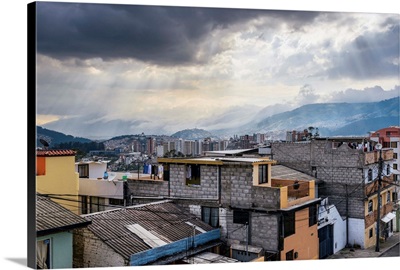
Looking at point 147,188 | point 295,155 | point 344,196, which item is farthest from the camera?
point 295,155

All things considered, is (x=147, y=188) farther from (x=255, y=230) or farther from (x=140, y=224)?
(x=255, y=230)

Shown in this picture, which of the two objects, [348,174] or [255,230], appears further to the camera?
[348,174]

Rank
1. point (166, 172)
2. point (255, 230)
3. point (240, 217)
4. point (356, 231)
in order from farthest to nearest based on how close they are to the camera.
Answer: point (356, 231) < point (166, 172) < point (240, 217) < point (255, 230)

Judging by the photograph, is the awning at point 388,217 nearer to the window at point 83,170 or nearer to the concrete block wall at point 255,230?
the concrete block wall at point 255,230

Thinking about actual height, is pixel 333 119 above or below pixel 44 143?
above

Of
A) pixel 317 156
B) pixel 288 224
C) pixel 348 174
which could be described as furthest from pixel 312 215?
pixel 317 156
